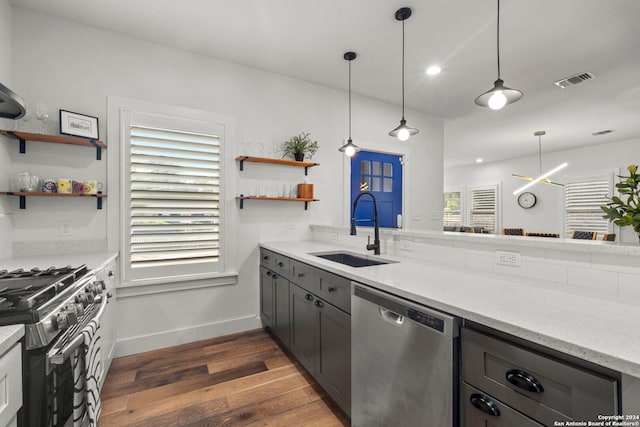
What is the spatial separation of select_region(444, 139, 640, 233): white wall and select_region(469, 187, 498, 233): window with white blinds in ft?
0.78

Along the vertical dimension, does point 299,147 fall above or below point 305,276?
above

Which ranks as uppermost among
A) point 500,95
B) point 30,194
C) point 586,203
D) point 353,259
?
point 500,95

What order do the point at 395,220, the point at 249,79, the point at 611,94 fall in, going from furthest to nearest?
the point at 395,220 → the point at 611,94 → the point at 249,79

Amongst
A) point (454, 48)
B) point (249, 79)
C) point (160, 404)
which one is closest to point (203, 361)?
point (160, 404)

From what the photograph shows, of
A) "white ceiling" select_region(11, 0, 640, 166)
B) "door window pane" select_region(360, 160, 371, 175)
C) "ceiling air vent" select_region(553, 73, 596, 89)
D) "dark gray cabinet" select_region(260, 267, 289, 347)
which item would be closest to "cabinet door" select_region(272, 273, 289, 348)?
"dark gray cabinet" select_region(260, 267, 289, 347)

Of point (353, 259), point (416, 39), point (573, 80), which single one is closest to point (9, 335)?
point (353, 259)

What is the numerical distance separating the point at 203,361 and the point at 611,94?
5693mm

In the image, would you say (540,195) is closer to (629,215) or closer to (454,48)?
(454,48)

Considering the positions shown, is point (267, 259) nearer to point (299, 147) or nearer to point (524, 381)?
point (299, 147)

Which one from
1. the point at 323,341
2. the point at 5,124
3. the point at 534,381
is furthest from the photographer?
the point at 5,124

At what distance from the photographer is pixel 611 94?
374cm

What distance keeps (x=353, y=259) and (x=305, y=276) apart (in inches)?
21.1

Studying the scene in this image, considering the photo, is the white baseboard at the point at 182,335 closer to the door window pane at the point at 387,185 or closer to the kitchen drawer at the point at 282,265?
the kitchen drawer at the point at 282,265

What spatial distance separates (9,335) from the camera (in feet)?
2.70
